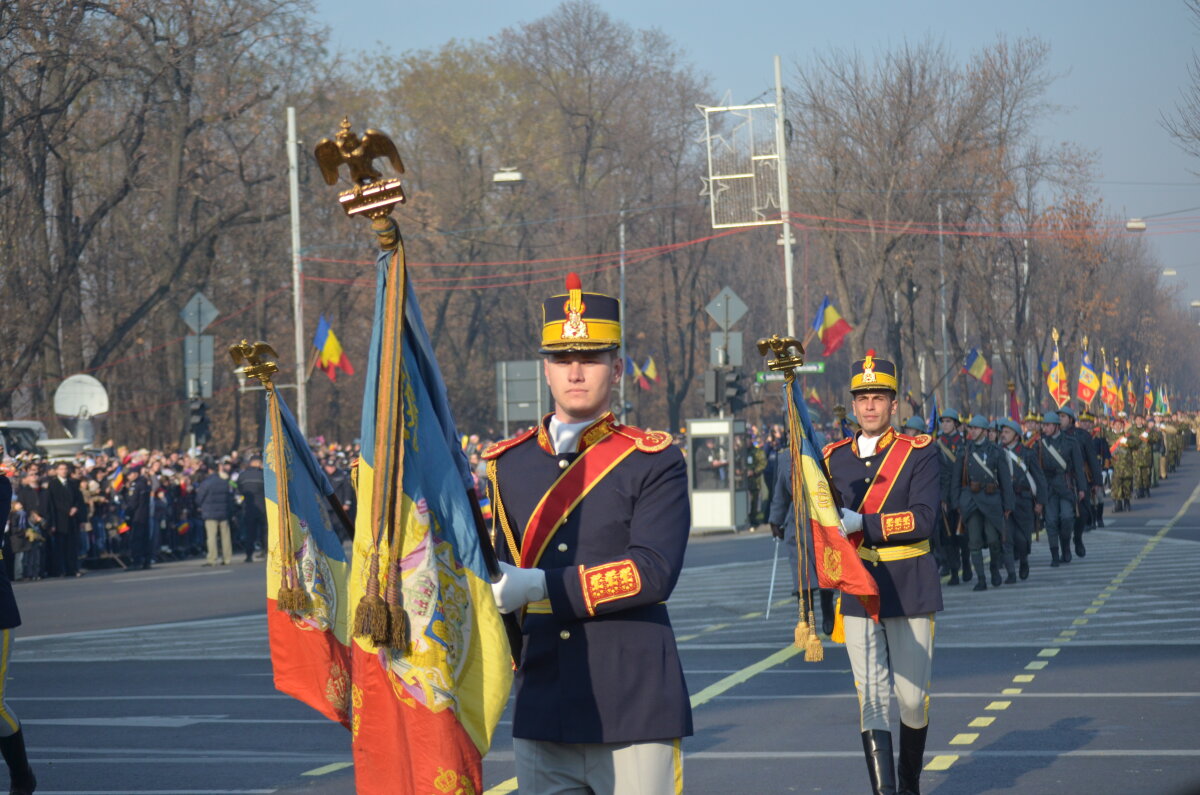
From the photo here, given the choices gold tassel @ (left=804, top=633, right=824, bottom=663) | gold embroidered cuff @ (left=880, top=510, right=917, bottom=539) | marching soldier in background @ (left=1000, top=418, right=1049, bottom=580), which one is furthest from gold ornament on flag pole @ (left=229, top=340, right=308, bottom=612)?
marching soldier in background @ (left=1000, top=418, right=1049, bottom=580)

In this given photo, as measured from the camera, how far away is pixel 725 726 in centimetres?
1089

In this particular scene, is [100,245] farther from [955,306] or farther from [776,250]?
[776,250]

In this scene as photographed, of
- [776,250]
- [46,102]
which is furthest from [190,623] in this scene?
[776,250]

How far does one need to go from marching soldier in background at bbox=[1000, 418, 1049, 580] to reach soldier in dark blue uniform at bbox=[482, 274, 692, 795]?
1758 centimetres

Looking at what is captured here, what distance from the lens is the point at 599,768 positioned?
4.70 m

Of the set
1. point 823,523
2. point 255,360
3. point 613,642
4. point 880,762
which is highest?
point 255,360

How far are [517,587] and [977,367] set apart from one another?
4824cm

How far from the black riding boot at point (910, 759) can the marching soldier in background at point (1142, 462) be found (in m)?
34.6

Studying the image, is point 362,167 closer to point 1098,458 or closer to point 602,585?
point 602,585

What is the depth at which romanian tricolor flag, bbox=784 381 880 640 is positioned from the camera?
8.09 metres

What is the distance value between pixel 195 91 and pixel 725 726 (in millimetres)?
32148

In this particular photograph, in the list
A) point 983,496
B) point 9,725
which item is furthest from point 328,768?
point 983,496

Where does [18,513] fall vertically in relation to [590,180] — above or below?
below

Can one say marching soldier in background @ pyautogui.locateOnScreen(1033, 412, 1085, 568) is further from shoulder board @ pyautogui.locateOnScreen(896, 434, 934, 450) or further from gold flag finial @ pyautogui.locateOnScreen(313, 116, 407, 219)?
gold flag finial @ pyautogui.locateOnScreen(313, 116, 407, 219)
